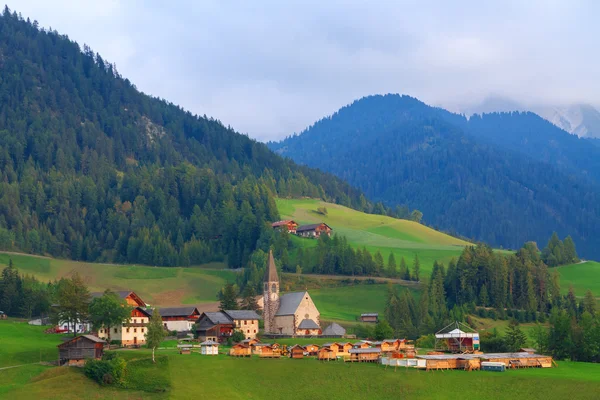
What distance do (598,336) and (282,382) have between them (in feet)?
137

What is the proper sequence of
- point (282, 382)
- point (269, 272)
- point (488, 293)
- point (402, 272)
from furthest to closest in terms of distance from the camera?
point (402, 272) < point (488, 293) < point (269, 272) < point (282, 382)

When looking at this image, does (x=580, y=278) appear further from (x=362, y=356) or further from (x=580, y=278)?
(x=362, y=356)

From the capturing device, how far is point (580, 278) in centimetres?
18700

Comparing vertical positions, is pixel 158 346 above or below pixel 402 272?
below

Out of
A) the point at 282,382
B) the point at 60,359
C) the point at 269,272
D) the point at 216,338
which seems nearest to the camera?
the point at 282,382

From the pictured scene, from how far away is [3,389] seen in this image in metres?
85.6

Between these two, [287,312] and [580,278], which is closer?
Result: [287,312]

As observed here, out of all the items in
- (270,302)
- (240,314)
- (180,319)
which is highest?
(270,302)

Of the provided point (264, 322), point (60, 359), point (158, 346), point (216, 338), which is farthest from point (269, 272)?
point (60, 359)

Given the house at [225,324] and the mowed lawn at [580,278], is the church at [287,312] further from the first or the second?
the mowed lawn at [580,278]

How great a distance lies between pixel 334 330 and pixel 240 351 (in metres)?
28.3

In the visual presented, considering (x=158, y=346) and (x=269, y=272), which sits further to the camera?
(x=269, y=272)

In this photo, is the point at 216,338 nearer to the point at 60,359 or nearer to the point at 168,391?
the point at 60,359

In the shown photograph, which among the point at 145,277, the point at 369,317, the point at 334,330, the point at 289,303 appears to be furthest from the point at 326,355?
the point at 145,277
